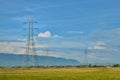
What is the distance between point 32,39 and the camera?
367 feet

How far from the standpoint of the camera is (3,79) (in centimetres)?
6994

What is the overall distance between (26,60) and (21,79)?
128 ft

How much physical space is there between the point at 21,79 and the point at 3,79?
140 inches

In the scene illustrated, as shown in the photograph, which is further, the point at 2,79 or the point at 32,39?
the point at 32,39

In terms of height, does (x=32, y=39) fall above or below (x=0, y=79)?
above

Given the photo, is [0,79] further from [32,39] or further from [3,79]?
[32,39]

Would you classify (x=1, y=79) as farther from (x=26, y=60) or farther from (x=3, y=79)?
(x=26, y=60)

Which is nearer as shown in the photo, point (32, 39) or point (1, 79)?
point (1, 79)

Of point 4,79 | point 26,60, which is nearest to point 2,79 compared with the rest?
point 4,79

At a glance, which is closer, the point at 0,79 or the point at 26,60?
the point at 0,79

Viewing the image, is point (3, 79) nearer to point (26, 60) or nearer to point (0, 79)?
point (0, 79)

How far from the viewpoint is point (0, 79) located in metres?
69.1

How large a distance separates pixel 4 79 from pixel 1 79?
0.84 metres

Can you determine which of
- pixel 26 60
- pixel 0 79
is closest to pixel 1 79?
pixel 0 79
